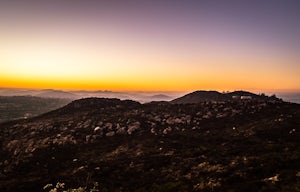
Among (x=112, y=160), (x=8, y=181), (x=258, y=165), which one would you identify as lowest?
(x=8, y=181)

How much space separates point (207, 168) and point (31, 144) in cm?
4977

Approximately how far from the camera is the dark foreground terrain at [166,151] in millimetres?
36250

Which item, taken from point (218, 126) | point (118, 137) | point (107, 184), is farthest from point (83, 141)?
point (218, 126)

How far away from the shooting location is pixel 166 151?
2137 inches

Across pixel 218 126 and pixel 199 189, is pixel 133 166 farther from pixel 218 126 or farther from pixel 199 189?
pixel 218 126

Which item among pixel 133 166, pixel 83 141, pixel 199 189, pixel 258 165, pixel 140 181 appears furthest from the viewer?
pixel 83 141

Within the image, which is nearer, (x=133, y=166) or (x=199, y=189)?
(x=199, y=189)

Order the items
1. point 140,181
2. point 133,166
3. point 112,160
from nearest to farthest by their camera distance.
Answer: point 140,181
point 133,166
point 112,160

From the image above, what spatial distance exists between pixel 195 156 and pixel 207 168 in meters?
8.14

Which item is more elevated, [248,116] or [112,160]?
[248,116]

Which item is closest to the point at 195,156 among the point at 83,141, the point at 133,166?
the point at 133,166

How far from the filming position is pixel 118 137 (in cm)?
7150

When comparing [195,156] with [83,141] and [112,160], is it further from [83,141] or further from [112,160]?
[83,141]

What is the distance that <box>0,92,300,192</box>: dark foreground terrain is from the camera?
36.2m
